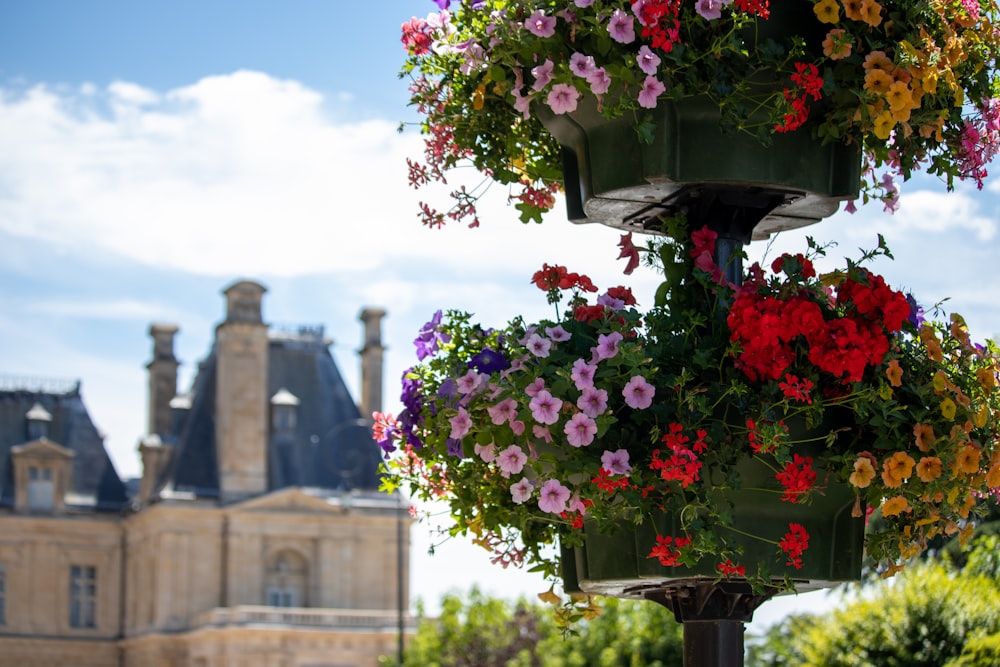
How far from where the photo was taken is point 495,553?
578cm

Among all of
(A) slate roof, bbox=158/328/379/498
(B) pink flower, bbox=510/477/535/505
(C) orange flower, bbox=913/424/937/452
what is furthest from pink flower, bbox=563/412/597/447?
(A) slate roof, bbox=158/328/379/498

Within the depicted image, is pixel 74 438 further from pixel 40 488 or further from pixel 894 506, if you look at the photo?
pixel 894 506

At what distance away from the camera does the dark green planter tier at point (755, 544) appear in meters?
5.15

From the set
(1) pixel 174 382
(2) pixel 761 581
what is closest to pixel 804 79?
(2) pixel 761 581

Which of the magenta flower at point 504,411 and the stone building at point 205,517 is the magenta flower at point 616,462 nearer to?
the magenta flower at point 504,411

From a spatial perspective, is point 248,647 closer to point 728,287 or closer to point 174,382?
point 174,382

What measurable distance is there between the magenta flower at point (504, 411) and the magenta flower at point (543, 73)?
3.31 ft

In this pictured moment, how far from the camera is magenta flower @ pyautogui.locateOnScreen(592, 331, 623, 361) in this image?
16.6 feet

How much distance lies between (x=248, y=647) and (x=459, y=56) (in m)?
47.7

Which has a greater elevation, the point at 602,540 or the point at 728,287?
the point at 728,287

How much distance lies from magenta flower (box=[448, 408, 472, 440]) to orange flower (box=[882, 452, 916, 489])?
4.01ft

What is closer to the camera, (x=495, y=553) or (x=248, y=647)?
(x=495, y=553)

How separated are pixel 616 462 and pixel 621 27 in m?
1.30

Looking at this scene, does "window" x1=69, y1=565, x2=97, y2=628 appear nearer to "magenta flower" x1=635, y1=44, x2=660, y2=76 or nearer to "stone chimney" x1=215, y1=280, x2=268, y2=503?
"stone chimney" x1=215, y1=280, x2=268, y2=503
